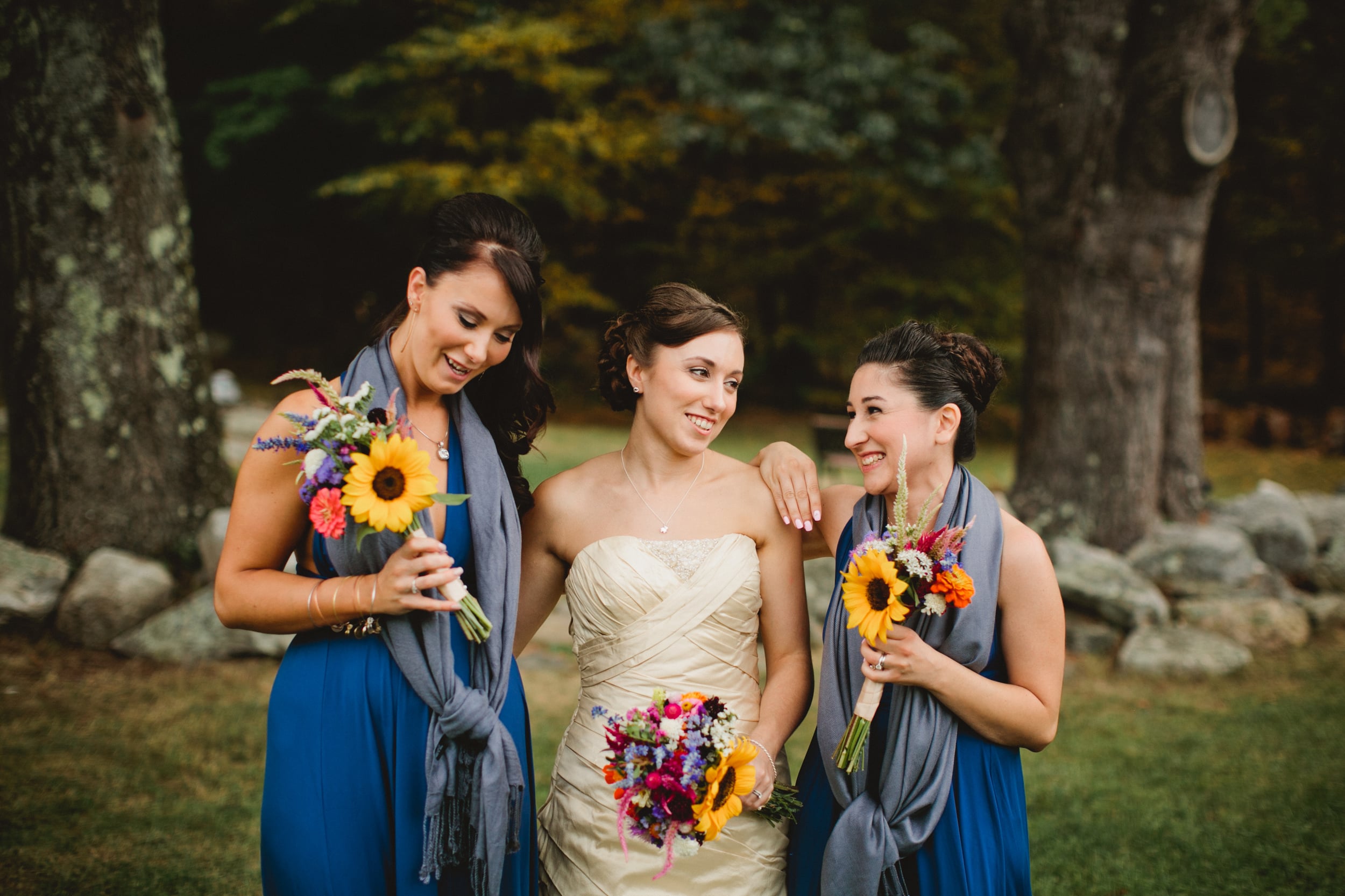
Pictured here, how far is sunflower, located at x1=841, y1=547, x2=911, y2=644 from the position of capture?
213 cm

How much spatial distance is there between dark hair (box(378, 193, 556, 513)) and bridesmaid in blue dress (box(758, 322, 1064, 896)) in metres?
0.95

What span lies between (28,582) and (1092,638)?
22.6 feet

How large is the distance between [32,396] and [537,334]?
15.3 ft

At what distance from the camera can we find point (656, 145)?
16891mm

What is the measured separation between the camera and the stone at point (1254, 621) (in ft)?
22.0

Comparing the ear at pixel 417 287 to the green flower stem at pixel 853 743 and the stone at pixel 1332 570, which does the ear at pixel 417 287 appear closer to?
the green flower stem at pixel 853 743

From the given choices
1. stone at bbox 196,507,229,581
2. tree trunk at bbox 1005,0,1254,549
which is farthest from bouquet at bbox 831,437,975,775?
tree trunk at bbox 1005,0,1254,549

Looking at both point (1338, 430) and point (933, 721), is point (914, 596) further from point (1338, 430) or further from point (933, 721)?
point (1338, 430)

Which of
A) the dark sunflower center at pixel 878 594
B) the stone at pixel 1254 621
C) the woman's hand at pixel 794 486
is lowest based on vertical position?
the stone at pixel 1254 621

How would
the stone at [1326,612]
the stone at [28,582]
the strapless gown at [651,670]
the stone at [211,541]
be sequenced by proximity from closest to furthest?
the strapless gown at [651,670] < the stone at [28,582] < the stone at [211,541] < the stone at [1326,612]

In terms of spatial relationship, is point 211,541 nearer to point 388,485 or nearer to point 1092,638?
point 388,485

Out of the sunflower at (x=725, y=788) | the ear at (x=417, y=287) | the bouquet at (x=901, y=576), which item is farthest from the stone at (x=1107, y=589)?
the ear at (x=417, y=287)

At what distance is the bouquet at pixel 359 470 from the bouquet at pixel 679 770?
69 centimetres

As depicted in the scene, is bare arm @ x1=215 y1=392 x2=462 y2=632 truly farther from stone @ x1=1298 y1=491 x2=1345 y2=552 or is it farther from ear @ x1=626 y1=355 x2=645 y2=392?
stone @ x1=1298 y1=491 x2=1345 y2=552
